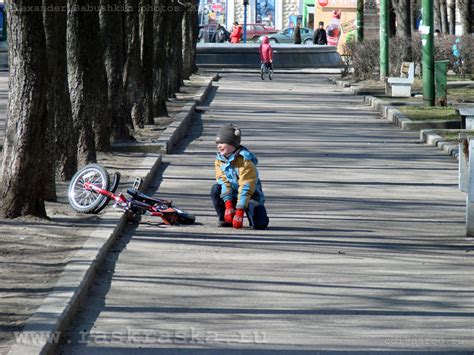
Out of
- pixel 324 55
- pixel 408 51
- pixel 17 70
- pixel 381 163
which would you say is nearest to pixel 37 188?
pixel 17 70

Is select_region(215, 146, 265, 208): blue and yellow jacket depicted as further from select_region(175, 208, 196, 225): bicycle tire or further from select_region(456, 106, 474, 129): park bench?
select_region(456, 106, 474, 129): park bench

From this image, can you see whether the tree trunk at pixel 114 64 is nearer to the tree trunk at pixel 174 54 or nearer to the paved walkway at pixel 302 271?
the paved walkway at pixel 302 271

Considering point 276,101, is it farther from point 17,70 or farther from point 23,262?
point 23,262

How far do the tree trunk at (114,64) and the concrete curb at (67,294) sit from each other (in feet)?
23.4

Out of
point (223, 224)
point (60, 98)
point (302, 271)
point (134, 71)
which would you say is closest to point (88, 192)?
point (223, 224)

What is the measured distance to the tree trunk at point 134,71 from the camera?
22.2 metres

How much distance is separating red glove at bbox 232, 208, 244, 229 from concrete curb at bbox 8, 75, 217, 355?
103cm

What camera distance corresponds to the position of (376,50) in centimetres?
3938

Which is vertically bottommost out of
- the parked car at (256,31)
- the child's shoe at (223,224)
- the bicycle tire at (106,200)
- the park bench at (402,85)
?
the child's shoe at (223,224)

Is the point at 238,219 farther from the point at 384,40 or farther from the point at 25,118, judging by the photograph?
the point at 384,40

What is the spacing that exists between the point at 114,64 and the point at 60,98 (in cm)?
517

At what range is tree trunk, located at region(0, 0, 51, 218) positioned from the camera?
36.5 ft

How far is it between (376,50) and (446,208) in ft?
87.7

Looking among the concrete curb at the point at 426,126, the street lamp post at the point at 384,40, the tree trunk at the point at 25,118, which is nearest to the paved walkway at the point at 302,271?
the tree trunk at the point at 25,118
